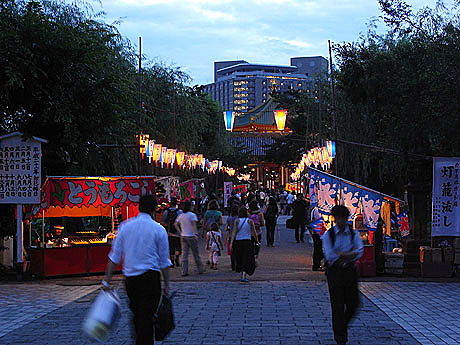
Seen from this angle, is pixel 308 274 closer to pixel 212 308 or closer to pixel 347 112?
pixel 212 308

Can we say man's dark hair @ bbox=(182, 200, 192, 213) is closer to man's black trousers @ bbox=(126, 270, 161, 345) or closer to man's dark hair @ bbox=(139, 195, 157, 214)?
man's dark hair @ bbox=(139, 195, 157, 214)

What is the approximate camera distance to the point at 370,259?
546 inches

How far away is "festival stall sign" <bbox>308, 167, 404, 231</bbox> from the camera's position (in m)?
14.2

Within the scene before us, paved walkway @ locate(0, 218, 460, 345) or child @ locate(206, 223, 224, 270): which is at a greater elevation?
child @ locate(206, 223, 224, 270)

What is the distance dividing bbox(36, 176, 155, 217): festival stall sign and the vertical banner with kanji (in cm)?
638

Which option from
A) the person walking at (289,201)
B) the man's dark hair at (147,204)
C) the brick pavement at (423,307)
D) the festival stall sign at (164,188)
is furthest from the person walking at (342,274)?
the person walking at (289,201)

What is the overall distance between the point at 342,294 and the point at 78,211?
31.4 ft

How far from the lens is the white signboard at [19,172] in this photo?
13375 millimetres

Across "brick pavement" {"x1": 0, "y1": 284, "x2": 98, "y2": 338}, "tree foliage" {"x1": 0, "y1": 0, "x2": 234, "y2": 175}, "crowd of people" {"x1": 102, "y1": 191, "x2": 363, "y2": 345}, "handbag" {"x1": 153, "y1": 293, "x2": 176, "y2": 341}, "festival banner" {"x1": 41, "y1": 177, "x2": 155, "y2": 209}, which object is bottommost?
"brick pavement" {"x1": 0, "y1": 284, "x2": 98, "y2": 338}

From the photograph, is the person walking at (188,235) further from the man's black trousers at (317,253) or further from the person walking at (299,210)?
the person walking at (299,210)

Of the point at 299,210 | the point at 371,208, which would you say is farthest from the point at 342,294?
the point at 299,210

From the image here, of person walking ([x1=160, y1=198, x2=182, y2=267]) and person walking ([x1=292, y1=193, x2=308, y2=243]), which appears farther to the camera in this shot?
person walking ([x1=292, y1=193, x2=308, y2=243])

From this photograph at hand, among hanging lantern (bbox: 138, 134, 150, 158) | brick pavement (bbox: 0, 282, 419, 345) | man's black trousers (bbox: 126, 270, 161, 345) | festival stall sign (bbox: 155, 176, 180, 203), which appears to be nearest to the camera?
man's black trousers (bbox: 126, 270, 161, 345)

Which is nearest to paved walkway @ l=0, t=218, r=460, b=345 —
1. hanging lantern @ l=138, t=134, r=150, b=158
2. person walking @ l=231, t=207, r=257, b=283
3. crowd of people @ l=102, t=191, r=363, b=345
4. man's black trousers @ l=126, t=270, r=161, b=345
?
person walking @ l=231, t=207, r=257, b=283
